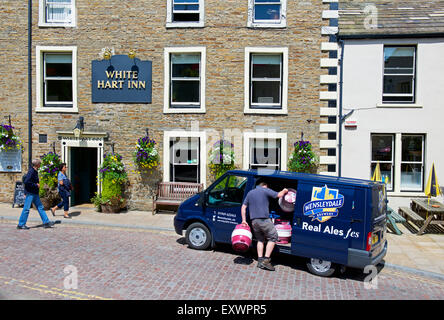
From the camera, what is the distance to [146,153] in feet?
39.7

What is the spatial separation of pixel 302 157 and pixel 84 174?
8148 mm

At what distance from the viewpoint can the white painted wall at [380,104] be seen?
39.9 feet

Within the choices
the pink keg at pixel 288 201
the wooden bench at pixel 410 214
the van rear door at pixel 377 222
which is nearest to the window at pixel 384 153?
the wooden bench at pixel 410 214

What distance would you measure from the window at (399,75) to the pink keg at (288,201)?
7.10 meters

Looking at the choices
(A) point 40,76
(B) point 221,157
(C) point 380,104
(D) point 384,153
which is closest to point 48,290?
(B) point 221,157

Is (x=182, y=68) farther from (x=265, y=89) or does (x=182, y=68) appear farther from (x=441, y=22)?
(x=441, y=22)

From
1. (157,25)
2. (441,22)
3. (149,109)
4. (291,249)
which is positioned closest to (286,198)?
(291,249)

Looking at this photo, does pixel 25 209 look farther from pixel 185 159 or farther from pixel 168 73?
pixel 168 73

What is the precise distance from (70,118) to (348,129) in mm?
9673

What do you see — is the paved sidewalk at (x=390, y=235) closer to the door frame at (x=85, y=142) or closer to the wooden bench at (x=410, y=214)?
the wooden bench at (x=410, y=214)

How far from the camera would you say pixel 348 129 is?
12398mm

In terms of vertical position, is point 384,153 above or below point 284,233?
above

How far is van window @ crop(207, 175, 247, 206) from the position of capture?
786 centimetres

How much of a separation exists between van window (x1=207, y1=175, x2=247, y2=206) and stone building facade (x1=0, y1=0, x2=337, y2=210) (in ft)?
14.2
